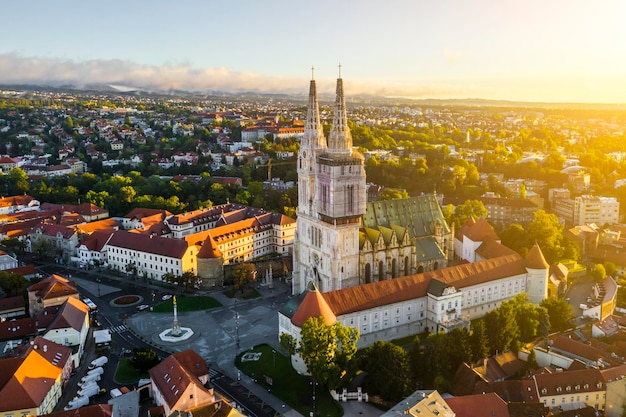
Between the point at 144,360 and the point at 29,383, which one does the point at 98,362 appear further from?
the point at 29,383

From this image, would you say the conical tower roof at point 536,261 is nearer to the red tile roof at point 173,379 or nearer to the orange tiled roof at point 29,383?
the red tile roof at point 173,379

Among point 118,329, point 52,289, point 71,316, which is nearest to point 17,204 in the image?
point 52,289

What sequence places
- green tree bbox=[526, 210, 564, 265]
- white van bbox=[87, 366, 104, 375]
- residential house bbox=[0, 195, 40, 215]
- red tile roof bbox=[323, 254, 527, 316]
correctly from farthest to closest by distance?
residential house bbox=[0, 195, 40, 215] → green tree bbox=[526, 210, 564, 265] → red tile roof bbox=[323, 254, 527, 316] → white van bbox=[87, 366, 104, 375]

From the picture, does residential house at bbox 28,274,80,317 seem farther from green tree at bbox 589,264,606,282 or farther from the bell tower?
green tree at bbox 589,264,606,282

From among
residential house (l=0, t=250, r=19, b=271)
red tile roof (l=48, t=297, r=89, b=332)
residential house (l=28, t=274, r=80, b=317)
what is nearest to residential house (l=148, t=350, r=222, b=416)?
red tile roof (l=48, t=297, r=89, b=332)

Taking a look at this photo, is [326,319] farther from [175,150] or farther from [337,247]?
[175,150]

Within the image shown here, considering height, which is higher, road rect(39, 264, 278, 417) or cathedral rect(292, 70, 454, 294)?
cathedral rect(292, 70, 454, 294)
